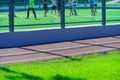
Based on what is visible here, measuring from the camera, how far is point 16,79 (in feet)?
30.4

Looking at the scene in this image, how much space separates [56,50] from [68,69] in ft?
13.1

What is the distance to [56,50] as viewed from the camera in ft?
47.5

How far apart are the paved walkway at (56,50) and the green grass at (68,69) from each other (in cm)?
101

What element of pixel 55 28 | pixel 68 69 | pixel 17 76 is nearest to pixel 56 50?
pixel 55 28

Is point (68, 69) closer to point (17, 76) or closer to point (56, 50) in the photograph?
point (17, 76)

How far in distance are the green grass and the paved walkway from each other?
1.01 metres

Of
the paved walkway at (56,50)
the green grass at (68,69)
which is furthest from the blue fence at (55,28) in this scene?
the green grass at (68,69)

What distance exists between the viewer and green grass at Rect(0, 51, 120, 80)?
9531mm

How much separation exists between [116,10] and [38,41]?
19.5 ft

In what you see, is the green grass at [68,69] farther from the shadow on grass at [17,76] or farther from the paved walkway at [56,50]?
the paved walkway at [56,50]

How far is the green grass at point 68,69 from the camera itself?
9.53 metres

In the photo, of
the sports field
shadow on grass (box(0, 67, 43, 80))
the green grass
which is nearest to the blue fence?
the sports field

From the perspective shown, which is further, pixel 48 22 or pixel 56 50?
pixel 48 22

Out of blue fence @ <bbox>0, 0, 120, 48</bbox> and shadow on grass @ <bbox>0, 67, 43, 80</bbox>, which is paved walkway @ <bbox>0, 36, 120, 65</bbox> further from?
shadow on grass @ <bbox>0, 67, 43, 80</bbox>
